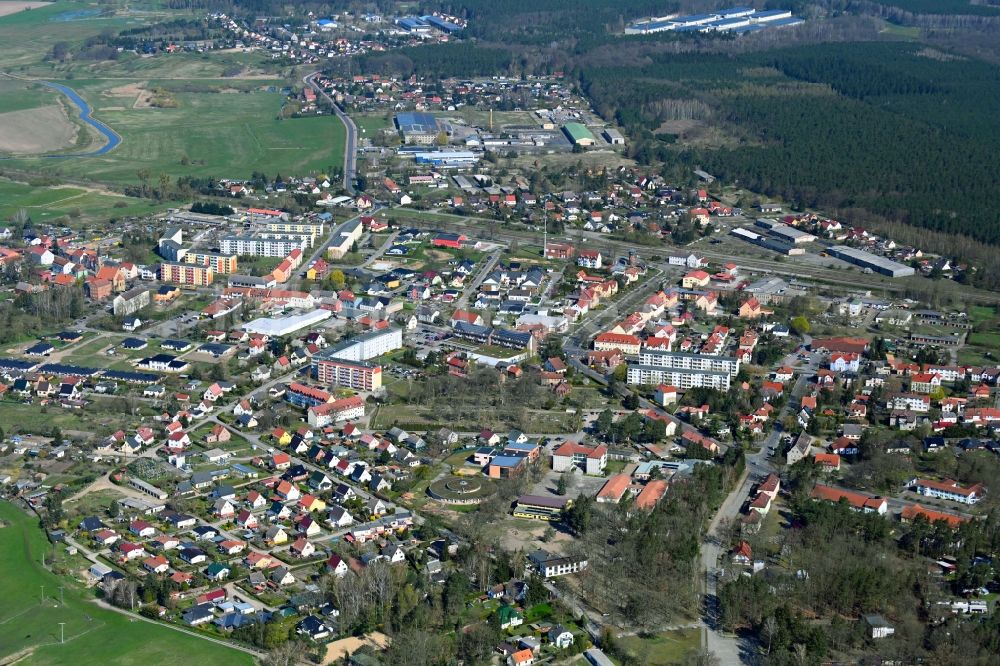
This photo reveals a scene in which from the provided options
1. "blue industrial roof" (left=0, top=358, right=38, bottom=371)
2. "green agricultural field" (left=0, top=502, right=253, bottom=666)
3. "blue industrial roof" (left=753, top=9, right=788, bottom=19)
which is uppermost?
"blue industrial roof" (left=753, top=9, right=788, bottom=19)

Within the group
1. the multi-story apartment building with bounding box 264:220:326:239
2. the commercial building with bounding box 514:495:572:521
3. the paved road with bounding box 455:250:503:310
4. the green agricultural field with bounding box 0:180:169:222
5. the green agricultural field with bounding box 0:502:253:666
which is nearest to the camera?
the green agricultural field with bounding box 0:502:253:666

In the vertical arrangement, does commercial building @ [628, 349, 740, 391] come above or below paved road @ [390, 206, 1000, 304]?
above

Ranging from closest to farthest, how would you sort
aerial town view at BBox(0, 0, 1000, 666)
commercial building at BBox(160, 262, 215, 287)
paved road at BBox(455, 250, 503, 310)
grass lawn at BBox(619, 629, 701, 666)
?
grass lawn at BBox(619, 629, 701, 666) → aerial town view at BBox(0, 0, 1000, 666) → paved road at BBox(455, 250, 503, 310) → commercial building at BBox(160, 262, 215, 287)

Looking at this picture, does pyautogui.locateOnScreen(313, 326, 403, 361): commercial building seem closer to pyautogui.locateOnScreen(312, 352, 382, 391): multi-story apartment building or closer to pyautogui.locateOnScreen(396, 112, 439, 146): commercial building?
pyautogui.locateOnScreen(312, 352, 382, 391): multi-story apartment building

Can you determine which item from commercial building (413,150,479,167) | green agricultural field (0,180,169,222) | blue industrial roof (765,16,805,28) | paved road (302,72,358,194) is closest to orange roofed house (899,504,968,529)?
paved road (302,72,358,194)

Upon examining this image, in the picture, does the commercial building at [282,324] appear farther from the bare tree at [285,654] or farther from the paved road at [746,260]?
the bare tree at [285,654]

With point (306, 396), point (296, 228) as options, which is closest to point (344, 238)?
point (296, 228)
